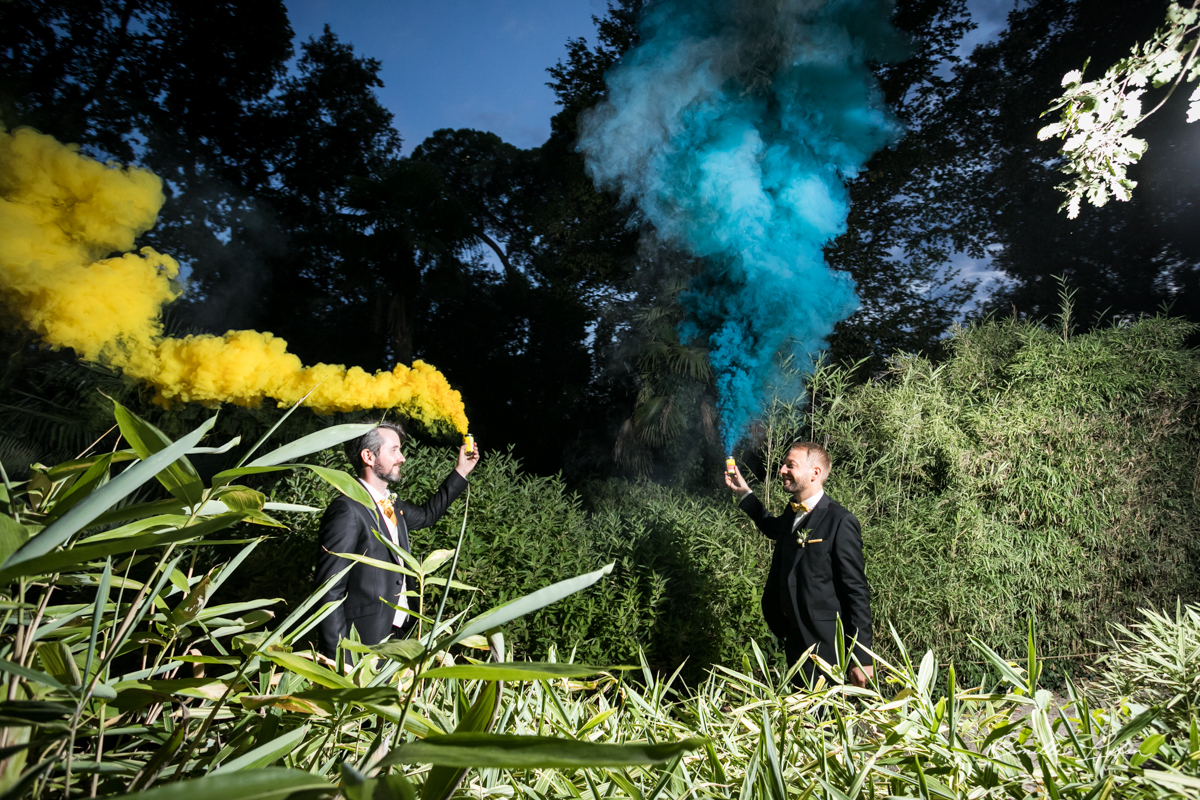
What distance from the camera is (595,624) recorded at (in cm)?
297

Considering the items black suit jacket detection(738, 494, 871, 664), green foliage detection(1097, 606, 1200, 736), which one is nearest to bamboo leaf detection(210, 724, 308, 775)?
green foliage detection(1097, 606, 1200, 736)

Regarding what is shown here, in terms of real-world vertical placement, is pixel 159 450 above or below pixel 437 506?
above

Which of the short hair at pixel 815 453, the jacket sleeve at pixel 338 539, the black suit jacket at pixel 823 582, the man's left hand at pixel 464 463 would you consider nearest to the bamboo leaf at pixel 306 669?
the jacket sleeve at pixel 338 539

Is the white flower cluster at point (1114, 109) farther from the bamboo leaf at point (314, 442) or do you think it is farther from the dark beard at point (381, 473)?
the dark beard at point (381, 473)

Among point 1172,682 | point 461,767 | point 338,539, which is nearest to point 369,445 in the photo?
point 338,539

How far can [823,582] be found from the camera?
2355 millimetres

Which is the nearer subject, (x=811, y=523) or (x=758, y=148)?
(x=811, y=523)

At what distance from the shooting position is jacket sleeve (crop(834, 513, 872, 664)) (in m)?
2.26

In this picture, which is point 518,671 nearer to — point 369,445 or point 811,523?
point 369,445

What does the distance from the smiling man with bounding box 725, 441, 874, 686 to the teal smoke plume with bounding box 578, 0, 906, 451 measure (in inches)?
96.3

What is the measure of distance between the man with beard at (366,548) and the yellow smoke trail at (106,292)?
1.09ft

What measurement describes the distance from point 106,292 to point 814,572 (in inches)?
121

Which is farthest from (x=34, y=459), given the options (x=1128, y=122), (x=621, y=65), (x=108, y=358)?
(x=621, y=65)

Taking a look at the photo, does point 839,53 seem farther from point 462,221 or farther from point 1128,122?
point 462,221
